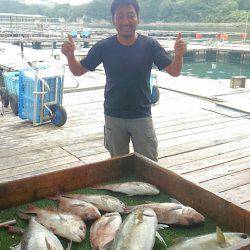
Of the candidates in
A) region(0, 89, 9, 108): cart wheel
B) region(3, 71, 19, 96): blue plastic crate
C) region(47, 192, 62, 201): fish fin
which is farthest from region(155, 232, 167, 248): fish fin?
region(0, 89, 9, 108): cart wheel

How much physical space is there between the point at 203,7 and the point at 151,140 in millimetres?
98563

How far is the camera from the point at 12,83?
7.71 metres

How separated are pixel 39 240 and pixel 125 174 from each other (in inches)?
45.5

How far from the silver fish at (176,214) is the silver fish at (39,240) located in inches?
26.3

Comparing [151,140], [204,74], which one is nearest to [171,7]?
[204,74]

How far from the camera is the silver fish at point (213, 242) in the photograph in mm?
1931

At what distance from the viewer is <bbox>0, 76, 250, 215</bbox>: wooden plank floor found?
203 inches

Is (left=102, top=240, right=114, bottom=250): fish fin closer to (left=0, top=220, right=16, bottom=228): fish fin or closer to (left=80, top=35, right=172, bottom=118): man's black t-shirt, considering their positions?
(left=0, top=220, right=16, bottom=228): fish fin

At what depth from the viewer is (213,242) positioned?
6.44ft

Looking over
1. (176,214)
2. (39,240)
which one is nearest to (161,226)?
(176,214)

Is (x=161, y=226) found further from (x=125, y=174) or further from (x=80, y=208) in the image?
(x=125, y=174)

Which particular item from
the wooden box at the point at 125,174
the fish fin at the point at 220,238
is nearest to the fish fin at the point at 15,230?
the wooden box at the point at 125,174

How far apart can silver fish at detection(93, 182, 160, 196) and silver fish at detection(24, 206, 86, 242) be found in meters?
0.50

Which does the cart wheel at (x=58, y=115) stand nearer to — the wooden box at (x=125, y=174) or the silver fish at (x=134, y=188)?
the wooden box at (x=125, y=174)
